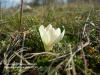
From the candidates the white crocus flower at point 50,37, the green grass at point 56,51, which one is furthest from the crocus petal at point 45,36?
the green grass at point 56,51

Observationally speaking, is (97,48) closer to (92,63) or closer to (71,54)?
(92,63)

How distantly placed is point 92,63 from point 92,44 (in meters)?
0.35

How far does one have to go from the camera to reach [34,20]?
3.56 metres

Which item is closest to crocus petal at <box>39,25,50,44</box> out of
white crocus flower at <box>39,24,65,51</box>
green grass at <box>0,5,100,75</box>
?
white crocus flower at <box>39,24,65,51</box>

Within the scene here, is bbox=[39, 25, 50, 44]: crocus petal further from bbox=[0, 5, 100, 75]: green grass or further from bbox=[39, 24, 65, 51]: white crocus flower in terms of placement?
bbox=[0, 5, 100, 75]: green grass

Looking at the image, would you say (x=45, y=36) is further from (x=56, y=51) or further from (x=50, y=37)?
(x=56, y=51)

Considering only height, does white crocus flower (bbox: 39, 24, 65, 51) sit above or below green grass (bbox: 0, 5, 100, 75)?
above

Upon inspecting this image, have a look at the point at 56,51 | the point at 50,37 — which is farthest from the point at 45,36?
the point at 56,51

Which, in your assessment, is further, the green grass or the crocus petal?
the crocus petal

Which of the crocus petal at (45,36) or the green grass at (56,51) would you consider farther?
the crocus petal at (45,36)

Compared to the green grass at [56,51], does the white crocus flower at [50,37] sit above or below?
above

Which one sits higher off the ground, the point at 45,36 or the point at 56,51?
the point at 45,36

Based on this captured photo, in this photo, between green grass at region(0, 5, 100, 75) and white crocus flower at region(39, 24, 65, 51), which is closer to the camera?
green grass at region(0, 5, 100, 75)

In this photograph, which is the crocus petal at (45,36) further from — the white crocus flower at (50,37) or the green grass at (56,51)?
the green grass at (56,51)
